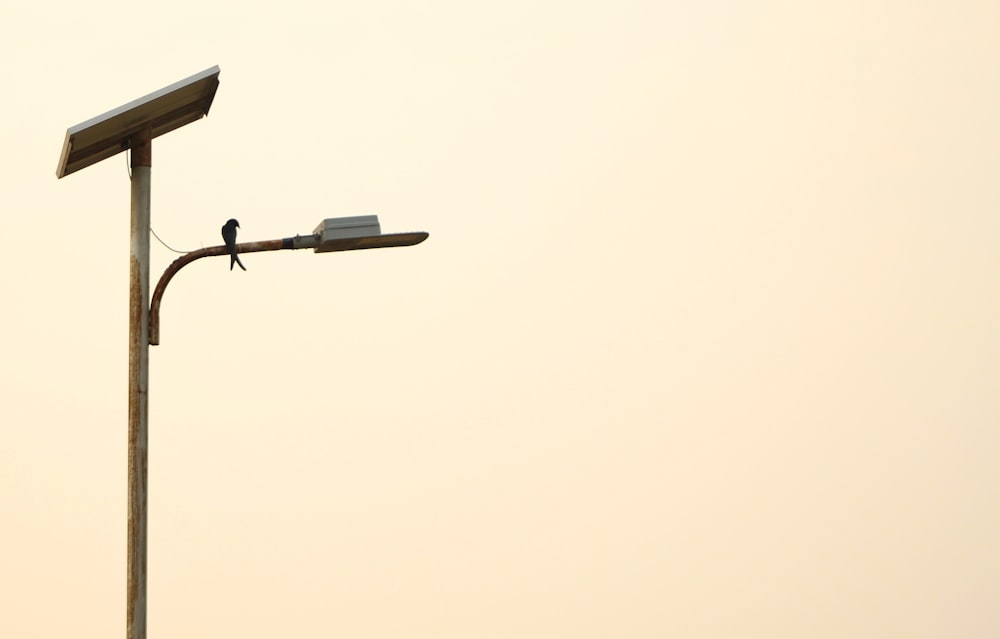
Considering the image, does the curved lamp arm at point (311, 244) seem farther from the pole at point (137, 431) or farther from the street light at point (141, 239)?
the pole at point (137, 431)

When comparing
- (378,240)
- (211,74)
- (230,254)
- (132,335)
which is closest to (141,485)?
(132,335)

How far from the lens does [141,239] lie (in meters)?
9.04

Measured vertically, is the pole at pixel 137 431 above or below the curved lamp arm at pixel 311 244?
below

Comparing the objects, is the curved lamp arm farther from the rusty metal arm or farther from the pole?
the pole

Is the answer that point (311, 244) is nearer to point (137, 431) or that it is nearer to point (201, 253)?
point (201, 253)

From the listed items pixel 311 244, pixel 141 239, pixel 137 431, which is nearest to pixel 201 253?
pixel 141 239

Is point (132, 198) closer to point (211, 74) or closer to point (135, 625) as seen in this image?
point (211, 74)

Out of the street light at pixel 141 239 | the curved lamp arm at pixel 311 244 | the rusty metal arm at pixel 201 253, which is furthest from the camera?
the curved lamp arm at pixel 311 244

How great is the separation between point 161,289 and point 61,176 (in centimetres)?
111

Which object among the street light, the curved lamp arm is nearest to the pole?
the street light

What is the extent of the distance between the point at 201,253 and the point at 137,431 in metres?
1.36

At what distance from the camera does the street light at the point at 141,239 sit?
344 inches

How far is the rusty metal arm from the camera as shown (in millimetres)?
8938

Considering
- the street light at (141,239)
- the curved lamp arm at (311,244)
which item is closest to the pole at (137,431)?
the street light at (141,239)
